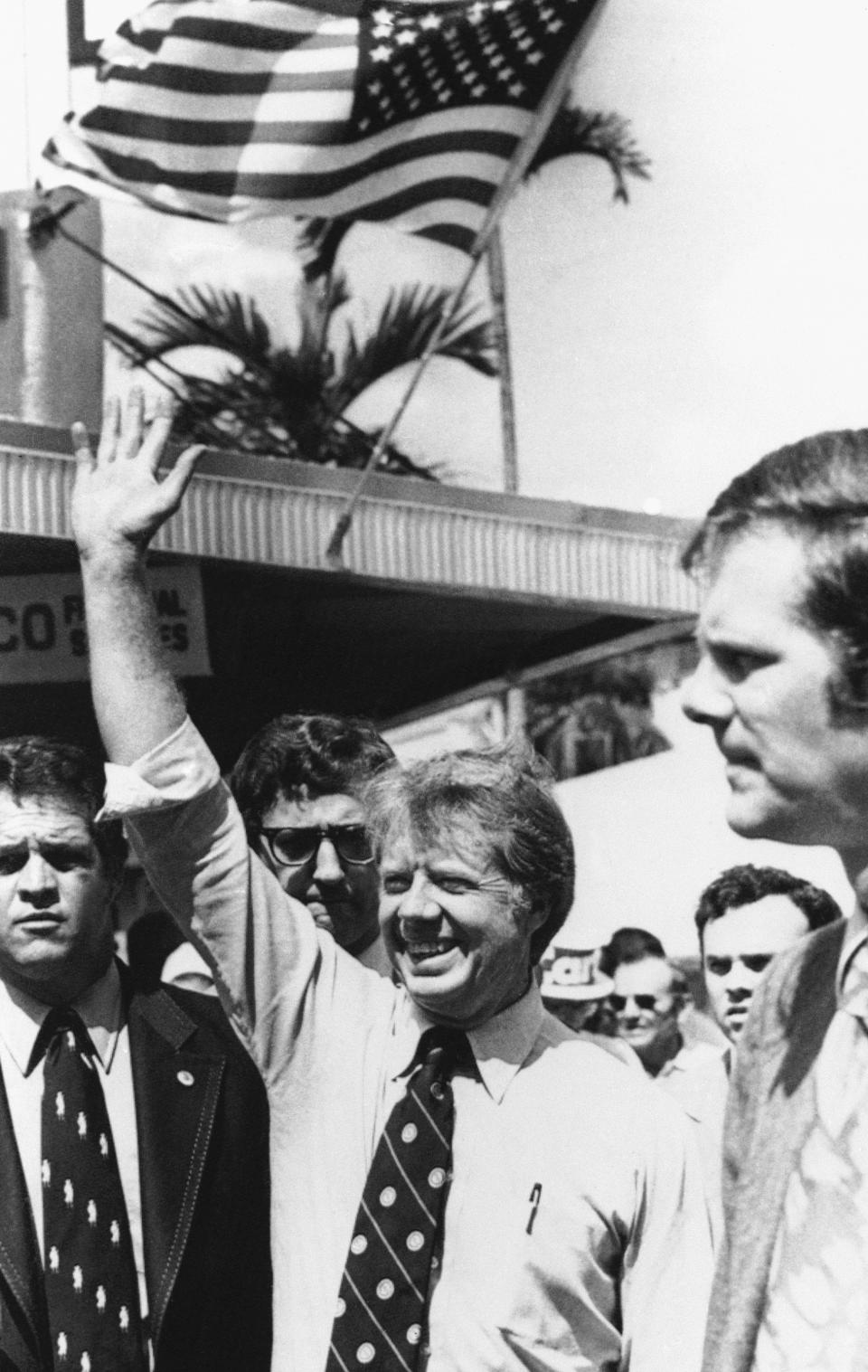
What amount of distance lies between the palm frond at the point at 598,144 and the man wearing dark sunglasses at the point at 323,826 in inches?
344

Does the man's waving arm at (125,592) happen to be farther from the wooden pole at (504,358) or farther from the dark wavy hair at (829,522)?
the wooden pole at (504,358)

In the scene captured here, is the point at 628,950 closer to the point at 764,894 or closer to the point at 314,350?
the point at 764,894

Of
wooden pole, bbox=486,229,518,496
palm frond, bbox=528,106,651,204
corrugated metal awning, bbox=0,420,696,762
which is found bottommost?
corrugated metal awning, bbox=0,420,696,762

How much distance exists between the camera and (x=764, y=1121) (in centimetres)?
183

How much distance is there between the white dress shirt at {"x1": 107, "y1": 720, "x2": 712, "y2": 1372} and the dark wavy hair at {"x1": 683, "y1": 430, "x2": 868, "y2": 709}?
1145mm

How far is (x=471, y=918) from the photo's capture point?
2.96 metres

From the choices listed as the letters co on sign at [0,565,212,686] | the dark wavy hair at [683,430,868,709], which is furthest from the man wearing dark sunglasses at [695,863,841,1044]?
the letters co on sign at [0,565,212,686]

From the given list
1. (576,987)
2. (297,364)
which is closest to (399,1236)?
(576,987)

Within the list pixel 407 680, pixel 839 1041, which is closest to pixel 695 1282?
pixel 839 1041

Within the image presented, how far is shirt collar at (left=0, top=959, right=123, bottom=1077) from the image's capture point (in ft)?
10.7

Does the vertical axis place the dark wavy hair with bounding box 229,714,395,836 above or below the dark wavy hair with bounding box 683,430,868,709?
below

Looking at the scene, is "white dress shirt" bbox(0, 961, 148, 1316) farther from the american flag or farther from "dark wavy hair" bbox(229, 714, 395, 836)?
the american flag

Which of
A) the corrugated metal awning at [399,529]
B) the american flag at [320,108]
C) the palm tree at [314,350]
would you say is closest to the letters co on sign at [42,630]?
the corrugated metal awning at [399,529]

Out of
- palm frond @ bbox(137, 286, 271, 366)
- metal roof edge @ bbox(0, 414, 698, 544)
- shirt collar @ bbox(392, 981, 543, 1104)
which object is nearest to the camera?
shirt collar @ bbox(392, 981, 543, 1104)
